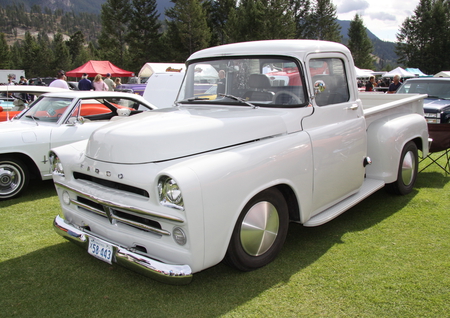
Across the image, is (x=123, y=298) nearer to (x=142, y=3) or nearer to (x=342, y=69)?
(x=342, y=69)

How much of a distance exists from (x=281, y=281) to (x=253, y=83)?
191cm

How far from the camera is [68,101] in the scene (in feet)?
20.8

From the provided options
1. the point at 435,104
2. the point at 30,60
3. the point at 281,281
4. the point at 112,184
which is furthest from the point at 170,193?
the point at 30,60

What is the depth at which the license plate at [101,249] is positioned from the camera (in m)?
2.97

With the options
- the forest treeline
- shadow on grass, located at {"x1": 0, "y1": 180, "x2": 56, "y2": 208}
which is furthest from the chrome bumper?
the forest treeline

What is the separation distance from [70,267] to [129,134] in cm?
144

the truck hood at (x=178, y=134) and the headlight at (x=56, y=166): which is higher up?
the truck hood at (x=178, y=134)

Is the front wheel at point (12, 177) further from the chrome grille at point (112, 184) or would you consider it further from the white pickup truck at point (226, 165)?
the chrome grille at point (112, 184)

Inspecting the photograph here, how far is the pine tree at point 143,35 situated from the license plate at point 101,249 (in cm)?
5337

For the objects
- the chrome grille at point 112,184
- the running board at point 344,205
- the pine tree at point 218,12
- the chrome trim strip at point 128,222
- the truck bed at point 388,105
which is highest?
the pine tree at point 218,12

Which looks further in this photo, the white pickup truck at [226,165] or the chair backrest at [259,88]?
the chair backrest at [259,88]

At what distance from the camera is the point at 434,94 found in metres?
9.68

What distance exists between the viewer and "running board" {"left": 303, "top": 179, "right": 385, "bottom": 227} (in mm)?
3619

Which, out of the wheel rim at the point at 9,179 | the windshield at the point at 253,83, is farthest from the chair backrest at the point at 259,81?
the wheel rim at the point at 9,179
